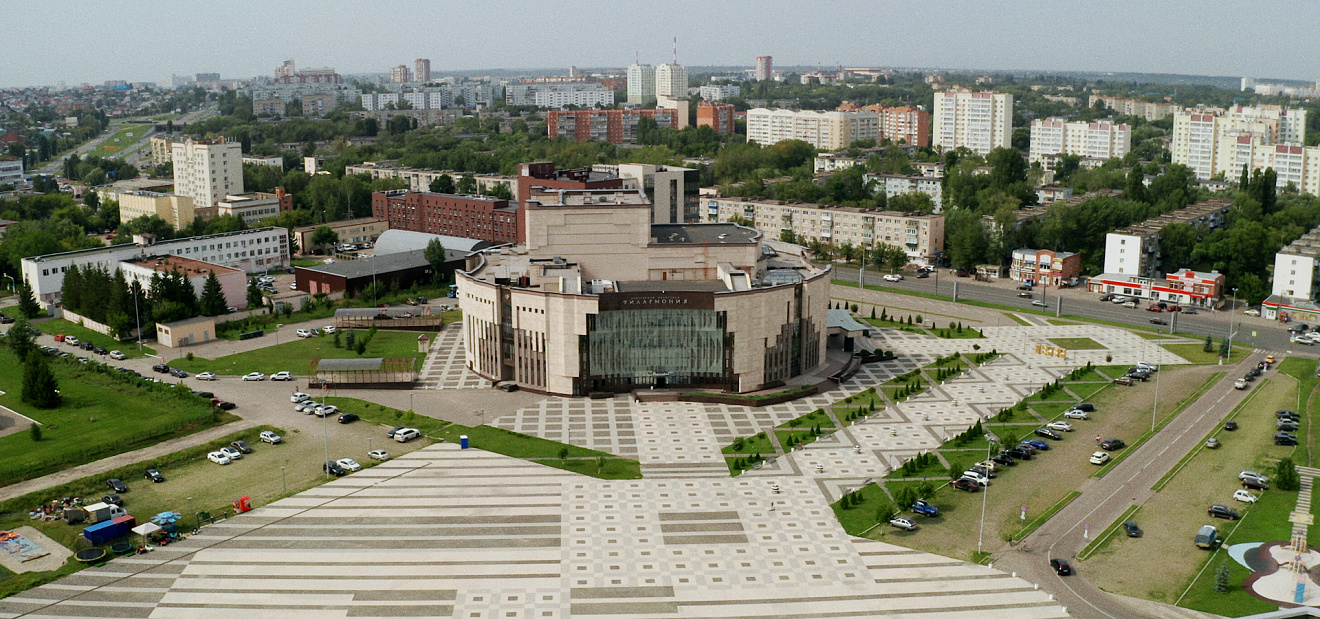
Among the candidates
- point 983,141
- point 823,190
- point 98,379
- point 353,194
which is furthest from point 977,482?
point 983,141

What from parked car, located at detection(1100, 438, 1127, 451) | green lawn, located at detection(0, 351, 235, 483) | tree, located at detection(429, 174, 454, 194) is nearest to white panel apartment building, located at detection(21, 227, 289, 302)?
green lawn, located at detection(0, 351, 235, 483)

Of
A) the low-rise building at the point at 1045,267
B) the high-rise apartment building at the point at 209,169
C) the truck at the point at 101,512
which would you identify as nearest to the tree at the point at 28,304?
the truck at the point at 101,512

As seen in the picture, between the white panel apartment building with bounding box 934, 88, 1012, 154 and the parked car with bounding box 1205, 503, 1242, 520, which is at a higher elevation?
the white panel apartment building with bounding box 934, 88, 1012, 154

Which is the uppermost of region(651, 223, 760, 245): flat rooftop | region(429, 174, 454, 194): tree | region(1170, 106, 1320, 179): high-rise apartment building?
region(1170, 106, 1320, 179): high-rise apartment building

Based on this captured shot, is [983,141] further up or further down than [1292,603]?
further up

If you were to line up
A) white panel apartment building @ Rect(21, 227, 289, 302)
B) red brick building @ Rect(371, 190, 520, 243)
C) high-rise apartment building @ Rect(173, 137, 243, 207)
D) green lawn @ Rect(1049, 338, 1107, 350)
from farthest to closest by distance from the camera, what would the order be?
high-rise apartment building @ Rect(173, 137, 243, 207) < red brick building @ Rect(371, 190, 520, 243) < white panel apartment building @ Rect(21, 227, 289, 302) < green lawn @ Rect(1049, 338, 1107, 350)

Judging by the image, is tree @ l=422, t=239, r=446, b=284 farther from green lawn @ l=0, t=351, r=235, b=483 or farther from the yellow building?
the yellow building

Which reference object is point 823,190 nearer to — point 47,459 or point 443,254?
point 443,254
